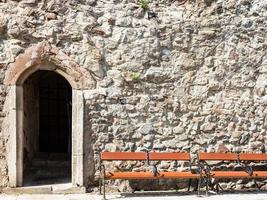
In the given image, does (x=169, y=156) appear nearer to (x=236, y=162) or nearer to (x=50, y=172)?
(x=236, y=162)

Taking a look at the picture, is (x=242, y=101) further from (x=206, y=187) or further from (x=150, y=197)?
(x=150, y=197)

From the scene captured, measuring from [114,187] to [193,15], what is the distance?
3.04 meters

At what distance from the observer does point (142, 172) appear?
26.3ft

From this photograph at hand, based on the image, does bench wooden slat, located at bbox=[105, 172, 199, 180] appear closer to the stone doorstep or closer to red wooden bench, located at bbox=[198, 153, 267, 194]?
red wooden bench, located at bbox=[198, 153, 267, 194]

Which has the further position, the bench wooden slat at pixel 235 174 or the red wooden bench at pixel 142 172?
the bench wooden slat at pixel 235 174

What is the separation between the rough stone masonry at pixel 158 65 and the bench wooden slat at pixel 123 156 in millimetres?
168

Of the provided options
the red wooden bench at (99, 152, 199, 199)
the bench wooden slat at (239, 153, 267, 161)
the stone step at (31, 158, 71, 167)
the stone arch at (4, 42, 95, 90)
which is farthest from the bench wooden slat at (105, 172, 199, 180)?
the stone step at (31, 158, 71, 167)

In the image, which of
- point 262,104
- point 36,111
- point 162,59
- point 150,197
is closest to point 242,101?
point 262,104

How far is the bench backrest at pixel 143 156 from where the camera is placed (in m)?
7.89

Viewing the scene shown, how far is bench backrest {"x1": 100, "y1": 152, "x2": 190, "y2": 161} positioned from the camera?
25.9ft

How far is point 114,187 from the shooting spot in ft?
26.6

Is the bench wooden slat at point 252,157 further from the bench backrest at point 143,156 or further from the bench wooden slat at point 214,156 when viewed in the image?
the bench backrest at point 143,156

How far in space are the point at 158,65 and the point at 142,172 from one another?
1.71 meters

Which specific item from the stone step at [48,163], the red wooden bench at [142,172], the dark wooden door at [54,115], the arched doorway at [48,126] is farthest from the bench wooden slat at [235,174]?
the dark wooden door at [54,115]
